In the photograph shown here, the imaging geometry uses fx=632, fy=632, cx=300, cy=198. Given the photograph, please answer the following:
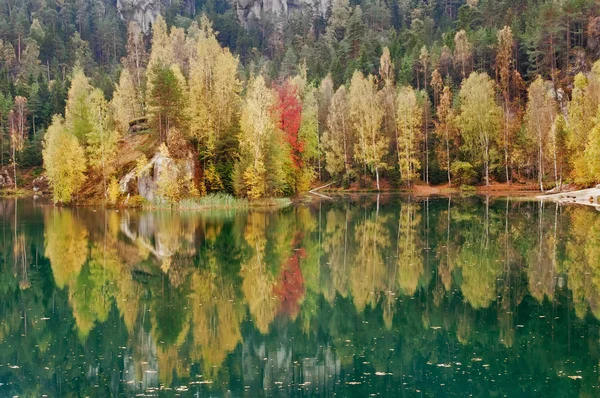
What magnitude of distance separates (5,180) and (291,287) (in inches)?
3298

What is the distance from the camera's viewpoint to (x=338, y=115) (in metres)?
78.8

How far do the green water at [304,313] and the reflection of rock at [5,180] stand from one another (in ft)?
203

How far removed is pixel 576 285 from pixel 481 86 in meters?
55.9

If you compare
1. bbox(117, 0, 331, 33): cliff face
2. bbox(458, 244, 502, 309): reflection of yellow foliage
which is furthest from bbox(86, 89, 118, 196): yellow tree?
bbox(117, 0, 331, 33): cliff face

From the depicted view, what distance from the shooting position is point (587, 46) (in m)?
81.4

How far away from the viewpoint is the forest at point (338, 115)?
57562 mm

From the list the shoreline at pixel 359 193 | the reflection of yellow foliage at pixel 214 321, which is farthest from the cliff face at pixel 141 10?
the reflection of yellow foliage at pixel 214 321

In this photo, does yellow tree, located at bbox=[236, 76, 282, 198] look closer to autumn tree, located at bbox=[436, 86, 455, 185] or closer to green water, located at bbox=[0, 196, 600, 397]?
green water, located at bbox=[0, 196, 600, 397]

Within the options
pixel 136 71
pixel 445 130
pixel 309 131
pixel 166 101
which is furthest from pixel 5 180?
pixel 445 130

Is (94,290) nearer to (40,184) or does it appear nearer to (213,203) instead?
(213,203)

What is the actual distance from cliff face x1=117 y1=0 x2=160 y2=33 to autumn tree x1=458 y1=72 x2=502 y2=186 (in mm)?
116225

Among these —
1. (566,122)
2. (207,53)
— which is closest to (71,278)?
(207,53)

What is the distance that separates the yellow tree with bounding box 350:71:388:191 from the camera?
247ft

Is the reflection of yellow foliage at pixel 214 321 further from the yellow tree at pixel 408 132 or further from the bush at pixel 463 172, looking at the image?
the bush at pixel 463 172
